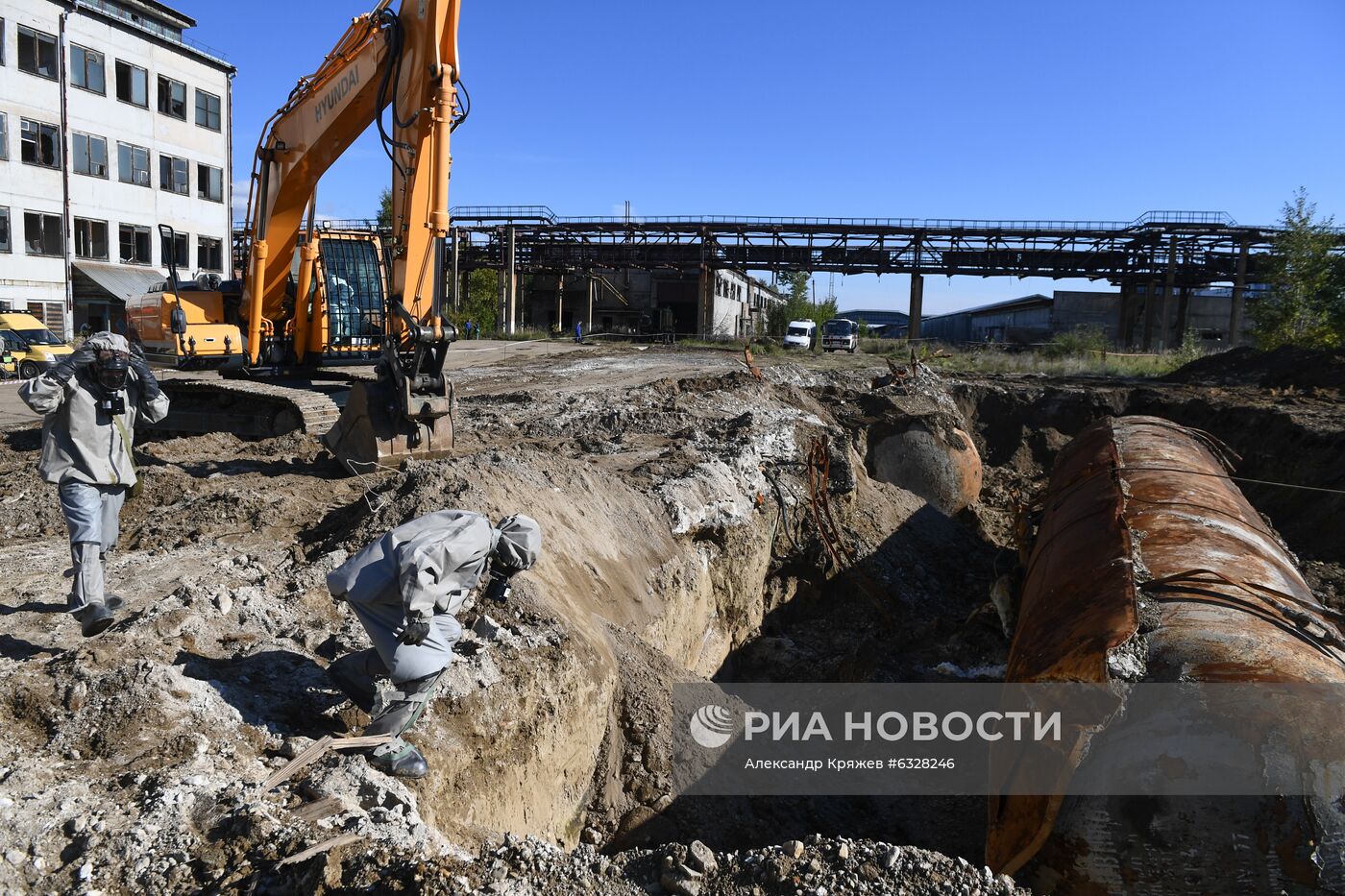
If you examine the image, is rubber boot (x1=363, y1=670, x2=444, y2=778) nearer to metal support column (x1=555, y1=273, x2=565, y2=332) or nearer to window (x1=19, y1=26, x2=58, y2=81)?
window (x1=19, y1=26, x2=58, y2=81)

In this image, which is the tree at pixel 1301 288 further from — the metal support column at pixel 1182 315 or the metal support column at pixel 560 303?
the metal support column at pixel 560 303

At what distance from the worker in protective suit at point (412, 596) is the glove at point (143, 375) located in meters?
2.54

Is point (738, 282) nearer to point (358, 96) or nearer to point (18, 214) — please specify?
point (18, 214)

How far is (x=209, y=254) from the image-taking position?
35.5 meters

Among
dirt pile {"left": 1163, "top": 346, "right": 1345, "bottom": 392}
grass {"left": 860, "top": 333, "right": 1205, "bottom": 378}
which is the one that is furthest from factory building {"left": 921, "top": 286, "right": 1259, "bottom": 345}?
dirt pile {"left": 1163, "top": 346, "right": 1345, "bottom": 392}

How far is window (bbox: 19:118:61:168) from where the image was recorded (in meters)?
28.6

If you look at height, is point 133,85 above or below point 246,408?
above

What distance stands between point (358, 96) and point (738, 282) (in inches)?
1872

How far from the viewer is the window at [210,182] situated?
34.6 metres

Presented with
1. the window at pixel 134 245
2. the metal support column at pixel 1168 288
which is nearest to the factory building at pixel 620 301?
the window at pixel 134 245

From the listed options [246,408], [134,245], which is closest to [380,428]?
[246,408]

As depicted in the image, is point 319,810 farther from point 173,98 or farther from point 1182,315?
point 1182,315

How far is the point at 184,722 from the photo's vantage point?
166 inches

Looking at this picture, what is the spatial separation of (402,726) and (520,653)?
3.58 ft
